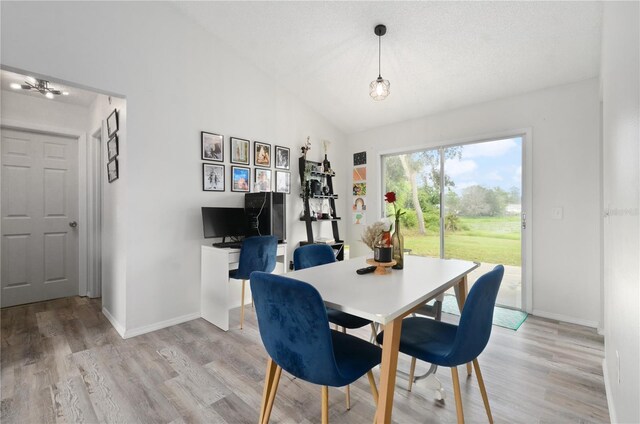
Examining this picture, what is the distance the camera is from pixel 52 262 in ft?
11.8

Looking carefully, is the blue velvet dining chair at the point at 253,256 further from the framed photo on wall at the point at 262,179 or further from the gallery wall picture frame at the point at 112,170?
the gallery wall picture frame at the point at 112,170

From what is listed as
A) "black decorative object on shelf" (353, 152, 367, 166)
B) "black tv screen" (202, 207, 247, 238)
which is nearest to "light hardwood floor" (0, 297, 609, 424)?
"black tv screen" (202, 207, 247, 238)

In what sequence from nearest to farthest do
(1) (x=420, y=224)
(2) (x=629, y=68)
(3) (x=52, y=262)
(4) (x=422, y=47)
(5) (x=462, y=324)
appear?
(2) (x=629, y=68) → (5) (x=462, y=324) → (4) (x=422, y=47) → (3) (x=52, y=262) → (1) (x=420, y=224)

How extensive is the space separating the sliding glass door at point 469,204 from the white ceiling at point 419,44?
0.68 metres

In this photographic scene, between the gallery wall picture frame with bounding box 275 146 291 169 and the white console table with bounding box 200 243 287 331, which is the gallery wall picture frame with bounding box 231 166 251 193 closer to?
the gallery wall picture frame with bounding box 275 146 291 169

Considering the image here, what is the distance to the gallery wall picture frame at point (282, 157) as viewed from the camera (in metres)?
3.79

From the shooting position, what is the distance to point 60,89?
127 inches

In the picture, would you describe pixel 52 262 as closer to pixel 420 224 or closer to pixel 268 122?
pixel 268 122

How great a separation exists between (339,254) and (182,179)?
7.39ft

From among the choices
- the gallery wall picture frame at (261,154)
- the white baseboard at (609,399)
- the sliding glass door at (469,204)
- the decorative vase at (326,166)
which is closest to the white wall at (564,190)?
the sliding glass door at (469,204)

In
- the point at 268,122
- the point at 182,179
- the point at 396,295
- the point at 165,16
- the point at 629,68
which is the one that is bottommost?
the point at 396,295

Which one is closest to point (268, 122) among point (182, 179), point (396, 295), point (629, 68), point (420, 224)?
point (182, 179)

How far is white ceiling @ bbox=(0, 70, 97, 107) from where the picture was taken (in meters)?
2.94

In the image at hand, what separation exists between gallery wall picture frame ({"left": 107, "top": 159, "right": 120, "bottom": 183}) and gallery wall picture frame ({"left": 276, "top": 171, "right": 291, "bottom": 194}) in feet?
5.74
